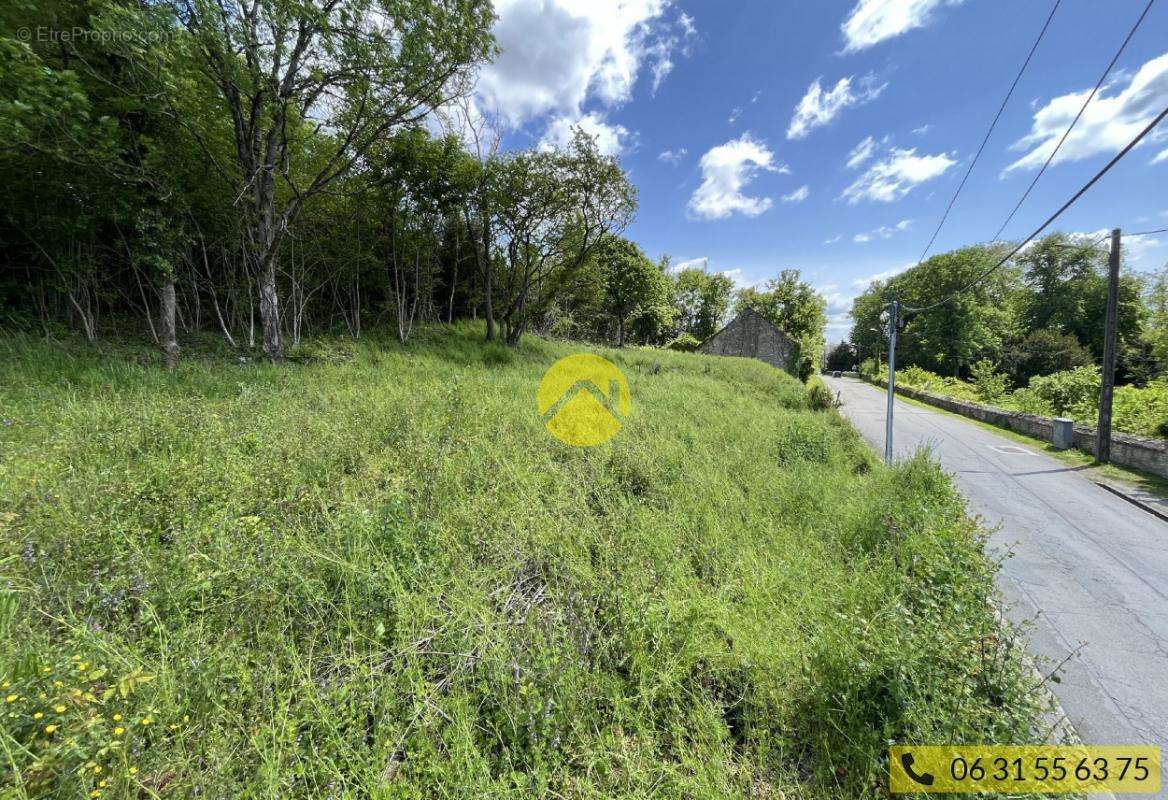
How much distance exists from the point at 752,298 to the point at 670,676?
132 ft

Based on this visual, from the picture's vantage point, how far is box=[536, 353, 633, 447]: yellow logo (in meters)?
5.66

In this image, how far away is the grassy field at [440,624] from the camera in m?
1.52

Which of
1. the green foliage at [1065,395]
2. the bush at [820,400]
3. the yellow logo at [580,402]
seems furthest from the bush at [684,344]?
the yellow logo at [580,402]

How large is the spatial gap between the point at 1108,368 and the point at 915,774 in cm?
1331

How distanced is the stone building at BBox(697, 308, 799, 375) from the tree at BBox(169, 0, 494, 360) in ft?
76.4

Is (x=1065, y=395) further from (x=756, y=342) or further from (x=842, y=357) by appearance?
(x=842, y=357)

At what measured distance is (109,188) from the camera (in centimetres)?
586

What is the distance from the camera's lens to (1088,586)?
3836mm

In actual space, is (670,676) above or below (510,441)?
below

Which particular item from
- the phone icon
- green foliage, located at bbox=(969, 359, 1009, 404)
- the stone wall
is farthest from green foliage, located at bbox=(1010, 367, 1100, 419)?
the phone icon

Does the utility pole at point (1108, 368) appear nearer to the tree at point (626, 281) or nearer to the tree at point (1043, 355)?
the tree at point (626, 281)

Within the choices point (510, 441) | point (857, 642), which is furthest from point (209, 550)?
point (857, 642)

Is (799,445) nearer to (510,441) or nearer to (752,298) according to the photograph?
(510,441)

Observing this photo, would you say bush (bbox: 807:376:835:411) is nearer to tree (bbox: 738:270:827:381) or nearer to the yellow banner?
the yellow banner
